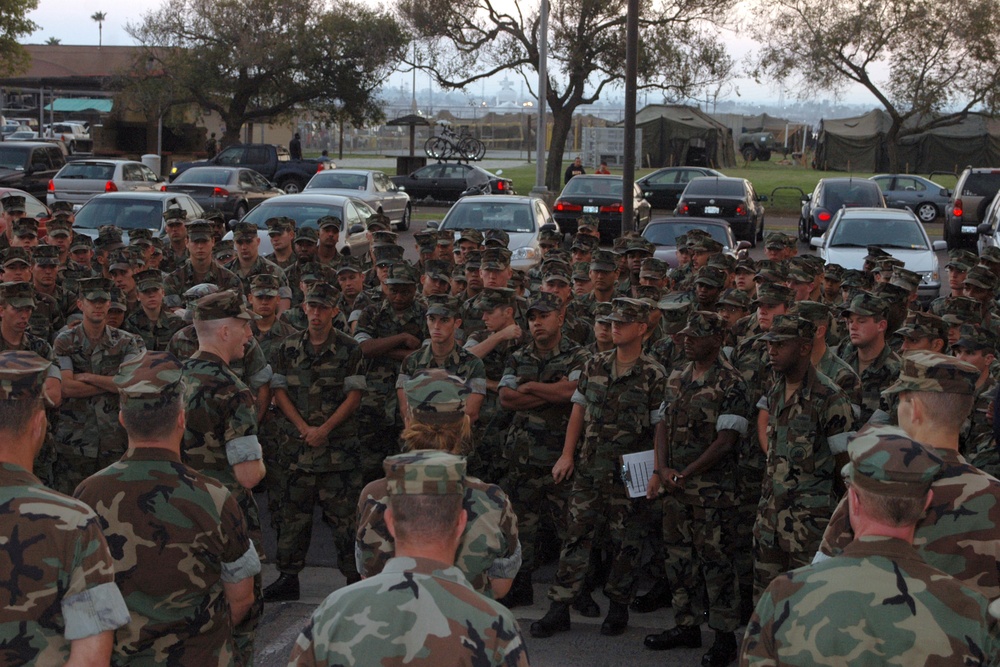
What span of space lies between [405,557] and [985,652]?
A: 159 centimetres

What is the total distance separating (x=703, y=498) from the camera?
6.27 metres

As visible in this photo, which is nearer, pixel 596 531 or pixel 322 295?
pixel 596 531

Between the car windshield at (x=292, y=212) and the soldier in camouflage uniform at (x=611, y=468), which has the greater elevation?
the car windshield at (x=292, y=212)

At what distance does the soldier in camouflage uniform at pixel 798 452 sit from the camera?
557 centimetres

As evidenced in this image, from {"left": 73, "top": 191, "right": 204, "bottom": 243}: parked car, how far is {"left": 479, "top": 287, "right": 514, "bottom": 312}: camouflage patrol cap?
32.3 ft

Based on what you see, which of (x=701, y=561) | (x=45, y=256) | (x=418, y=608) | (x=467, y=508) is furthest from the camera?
(x=45, y=256)

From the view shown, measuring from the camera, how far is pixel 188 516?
377 cm

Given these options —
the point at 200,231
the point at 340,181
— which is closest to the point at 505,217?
the point at 200,231

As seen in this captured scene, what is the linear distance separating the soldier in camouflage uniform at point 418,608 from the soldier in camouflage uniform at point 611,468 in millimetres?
3615

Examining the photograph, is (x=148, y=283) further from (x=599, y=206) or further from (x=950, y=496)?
(x=599, y=206)

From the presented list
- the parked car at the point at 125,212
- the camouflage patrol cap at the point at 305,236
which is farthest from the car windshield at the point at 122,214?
the camouflage patrol cap at the point at 305,236

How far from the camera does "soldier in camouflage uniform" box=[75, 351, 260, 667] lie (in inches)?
147

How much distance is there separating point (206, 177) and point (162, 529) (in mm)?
22985

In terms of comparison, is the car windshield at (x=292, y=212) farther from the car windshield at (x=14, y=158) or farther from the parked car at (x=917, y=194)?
the parked car at (x=917, y=194)
